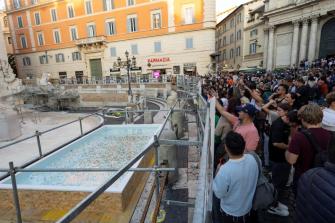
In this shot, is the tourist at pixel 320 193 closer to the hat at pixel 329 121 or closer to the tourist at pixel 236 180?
the tourist at pixel 236 180

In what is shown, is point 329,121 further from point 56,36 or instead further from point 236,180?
point 56,36

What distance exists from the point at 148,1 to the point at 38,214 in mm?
32502

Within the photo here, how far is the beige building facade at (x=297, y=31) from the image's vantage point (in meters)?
25.0

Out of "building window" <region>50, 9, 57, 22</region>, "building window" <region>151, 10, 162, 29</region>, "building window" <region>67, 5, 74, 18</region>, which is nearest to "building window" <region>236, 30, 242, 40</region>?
"building window" <region>151, 10, 162, 29</region>

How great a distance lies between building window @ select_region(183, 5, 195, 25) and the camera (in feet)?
96.4

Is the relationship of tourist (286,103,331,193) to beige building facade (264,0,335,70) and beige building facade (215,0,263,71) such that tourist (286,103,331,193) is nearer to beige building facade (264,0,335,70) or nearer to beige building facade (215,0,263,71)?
beige building facade (264,0,335,70)

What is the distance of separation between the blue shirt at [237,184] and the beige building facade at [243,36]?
1250 inches

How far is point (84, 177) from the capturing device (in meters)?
5.13

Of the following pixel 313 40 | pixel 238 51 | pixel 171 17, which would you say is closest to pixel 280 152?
pixel 313 40

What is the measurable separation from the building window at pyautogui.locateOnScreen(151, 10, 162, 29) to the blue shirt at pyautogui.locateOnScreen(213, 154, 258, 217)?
32.2 metres

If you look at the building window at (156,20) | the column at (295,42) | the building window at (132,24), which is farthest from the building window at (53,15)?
the column at (295,42)

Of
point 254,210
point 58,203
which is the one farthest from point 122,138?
point 254,210

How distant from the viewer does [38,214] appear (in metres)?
4.26

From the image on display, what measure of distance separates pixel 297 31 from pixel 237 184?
3195 centimetres
